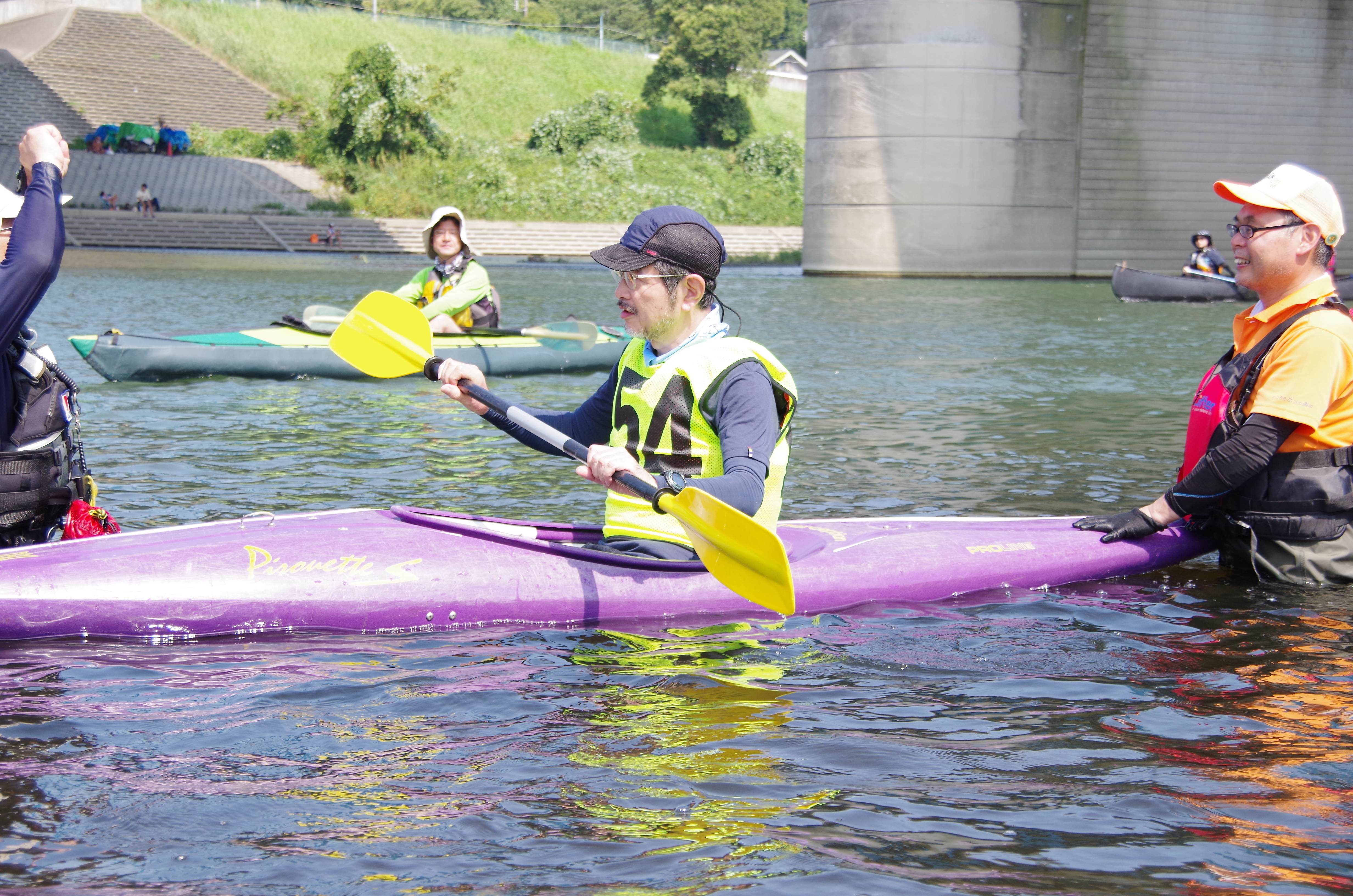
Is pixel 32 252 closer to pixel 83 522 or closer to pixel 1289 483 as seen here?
pixel 83 522

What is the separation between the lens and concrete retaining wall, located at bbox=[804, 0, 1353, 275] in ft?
85.8

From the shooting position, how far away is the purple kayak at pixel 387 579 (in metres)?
3.62

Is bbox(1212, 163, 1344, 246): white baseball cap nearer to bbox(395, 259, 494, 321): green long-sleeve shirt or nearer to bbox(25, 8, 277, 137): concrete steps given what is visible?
bbox(395, 259, 494, 321): green long-sleeve shirt

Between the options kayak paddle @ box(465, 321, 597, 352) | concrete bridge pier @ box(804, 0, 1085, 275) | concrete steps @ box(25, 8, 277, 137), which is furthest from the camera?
concrete steps @ box(25, 8, 277, 137)

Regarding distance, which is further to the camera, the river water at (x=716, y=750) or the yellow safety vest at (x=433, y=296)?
the yellow safety vest at (x=433, y=296)

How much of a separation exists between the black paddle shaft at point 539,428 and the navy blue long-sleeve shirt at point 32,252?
43.5 inches

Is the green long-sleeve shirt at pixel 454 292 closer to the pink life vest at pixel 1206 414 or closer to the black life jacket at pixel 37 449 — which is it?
the black life jacket at pixel 37 449

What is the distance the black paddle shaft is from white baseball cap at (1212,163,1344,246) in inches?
82.1

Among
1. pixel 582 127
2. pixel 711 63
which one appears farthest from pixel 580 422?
pixel 711 63

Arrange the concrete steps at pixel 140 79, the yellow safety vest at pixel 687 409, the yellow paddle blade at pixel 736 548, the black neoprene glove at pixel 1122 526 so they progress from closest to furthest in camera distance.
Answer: the yellow paddle blade at pixel 736 548 → the yellow safety vest at pixel 687 409 → the black neoprene glove at pixel 1122 526 → the concrete steps at pixel 140 79

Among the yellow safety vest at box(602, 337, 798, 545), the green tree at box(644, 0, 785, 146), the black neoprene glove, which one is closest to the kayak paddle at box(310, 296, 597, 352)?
the black neoprene glove

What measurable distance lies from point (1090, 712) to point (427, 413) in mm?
6219

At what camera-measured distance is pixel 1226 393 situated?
4379 millimetres

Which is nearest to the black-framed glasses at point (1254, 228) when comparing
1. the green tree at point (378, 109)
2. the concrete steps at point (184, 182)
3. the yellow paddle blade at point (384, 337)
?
the yellow paddle blade at point (384, 337)
